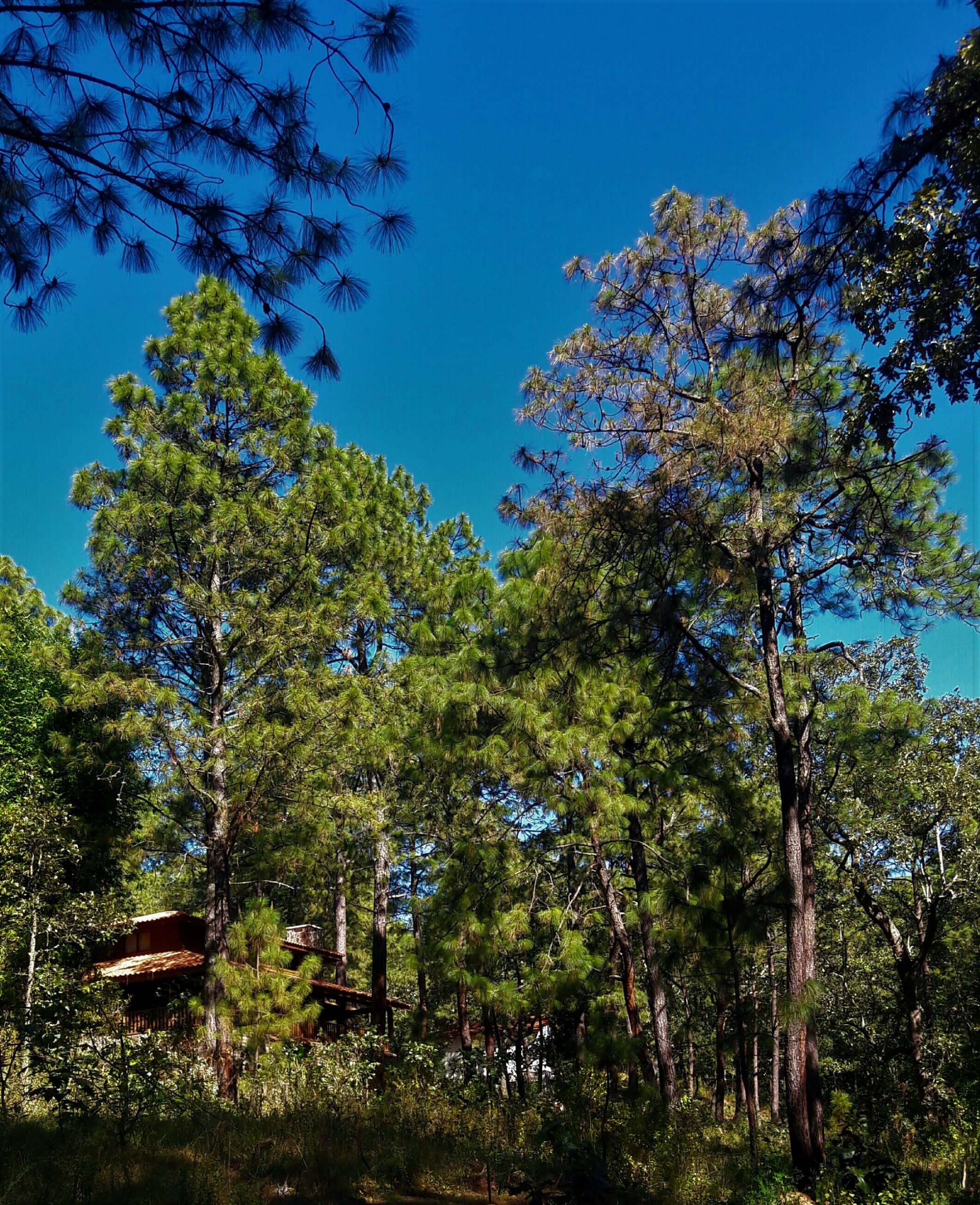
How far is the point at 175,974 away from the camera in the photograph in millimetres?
15469

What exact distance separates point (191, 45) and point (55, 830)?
12510 millimetres

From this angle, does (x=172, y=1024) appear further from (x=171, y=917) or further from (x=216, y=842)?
(x=171, y=917)

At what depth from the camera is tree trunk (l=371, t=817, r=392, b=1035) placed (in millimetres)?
14078

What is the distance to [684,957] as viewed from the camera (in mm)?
6582

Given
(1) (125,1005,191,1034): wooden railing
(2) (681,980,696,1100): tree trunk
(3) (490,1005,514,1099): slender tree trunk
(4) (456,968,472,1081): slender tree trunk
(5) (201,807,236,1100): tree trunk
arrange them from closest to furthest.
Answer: (3) (490,1005,514,1099): slender tree trunk, (5) (201,807,236,1100): tree trunk, (4) (456,968,472,1081): slender tree trunk, (1) (125,1005,191,1034): wooden railing, (2) (681,980,696,1100): tree trunk

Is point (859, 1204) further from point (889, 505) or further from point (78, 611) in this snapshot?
point (78, 611)

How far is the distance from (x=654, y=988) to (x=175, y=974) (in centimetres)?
1037

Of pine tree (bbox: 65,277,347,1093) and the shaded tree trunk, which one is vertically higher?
pine tree (bbox: 65,277,347,1093)

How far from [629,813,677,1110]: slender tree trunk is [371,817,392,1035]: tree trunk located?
16.2 ft

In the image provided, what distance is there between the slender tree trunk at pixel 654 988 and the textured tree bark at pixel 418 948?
9.00ft

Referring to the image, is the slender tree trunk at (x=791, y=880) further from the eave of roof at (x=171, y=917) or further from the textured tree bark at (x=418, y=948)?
the eave of roof at (x=171, y=917)

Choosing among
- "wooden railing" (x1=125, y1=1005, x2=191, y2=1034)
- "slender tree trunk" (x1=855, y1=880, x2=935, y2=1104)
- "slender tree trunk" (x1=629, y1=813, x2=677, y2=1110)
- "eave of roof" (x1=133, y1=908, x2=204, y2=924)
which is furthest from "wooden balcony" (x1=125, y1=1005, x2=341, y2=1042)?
"slender tree trunk" (x1=855, y1=880, x2=935, y2=1104)

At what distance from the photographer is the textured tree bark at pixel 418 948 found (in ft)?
31.8

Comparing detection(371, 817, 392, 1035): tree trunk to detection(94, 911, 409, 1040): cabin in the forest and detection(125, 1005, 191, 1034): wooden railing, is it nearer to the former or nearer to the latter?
detection(94, 911, 409, 1040): cabin in the forest
